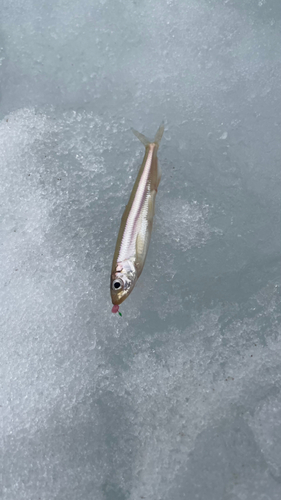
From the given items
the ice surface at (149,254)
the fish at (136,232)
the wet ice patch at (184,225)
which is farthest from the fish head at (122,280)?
the wet ice patch at (184,225)

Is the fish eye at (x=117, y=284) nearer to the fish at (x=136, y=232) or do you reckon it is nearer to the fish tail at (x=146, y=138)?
the fish at (x=136, y=232)

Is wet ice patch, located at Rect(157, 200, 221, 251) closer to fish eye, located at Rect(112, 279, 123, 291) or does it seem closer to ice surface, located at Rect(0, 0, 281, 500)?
ice surface, located at Rect(0, 0, 281, 500)

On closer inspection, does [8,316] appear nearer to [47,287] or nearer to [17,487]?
[47,287]

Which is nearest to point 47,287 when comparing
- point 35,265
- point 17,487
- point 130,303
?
point 35,265

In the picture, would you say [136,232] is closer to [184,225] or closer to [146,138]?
[184,225]

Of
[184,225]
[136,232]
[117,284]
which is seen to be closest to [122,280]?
[117,284]

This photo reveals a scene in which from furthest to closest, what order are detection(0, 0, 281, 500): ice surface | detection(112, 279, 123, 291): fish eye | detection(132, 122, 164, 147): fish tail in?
detection(132, 122, 164, 147): fish tail
detection(0, 0, 281, 500): ice surface
detection(112, 279, 123, 291): fish eye

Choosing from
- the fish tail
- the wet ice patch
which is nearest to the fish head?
the wet ice patch
